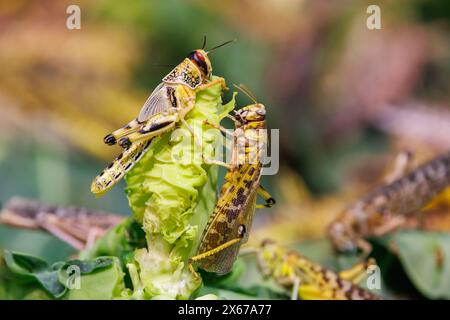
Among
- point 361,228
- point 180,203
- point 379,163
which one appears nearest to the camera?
point 180,203

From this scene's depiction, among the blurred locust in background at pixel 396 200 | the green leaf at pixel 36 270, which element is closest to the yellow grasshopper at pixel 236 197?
the green leaf at pixel 36 270

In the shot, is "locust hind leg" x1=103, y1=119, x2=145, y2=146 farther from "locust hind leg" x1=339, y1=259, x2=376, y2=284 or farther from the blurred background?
the blurred background

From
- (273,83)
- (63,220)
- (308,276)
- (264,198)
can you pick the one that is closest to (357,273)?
(308,276)

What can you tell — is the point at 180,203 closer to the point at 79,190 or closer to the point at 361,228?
the point at 361,228

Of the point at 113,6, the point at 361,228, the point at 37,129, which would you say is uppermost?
the point at 113,6

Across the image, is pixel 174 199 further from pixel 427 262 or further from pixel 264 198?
pixel 427 262

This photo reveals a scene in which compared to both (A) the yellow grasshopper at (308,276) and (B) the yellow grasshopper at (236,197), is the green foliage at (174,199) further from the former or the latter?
(A) the yellow grasshopper at (308,276)

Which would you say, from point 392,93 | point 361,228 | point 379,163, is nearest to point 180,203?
point 361,228
